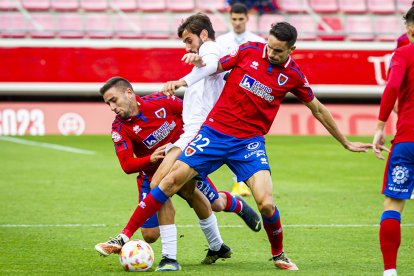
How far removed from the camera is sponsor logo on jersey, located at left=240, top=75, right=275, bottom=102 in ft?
23.2

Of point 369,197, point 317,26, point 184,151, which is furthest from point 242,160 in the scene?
point 317,26

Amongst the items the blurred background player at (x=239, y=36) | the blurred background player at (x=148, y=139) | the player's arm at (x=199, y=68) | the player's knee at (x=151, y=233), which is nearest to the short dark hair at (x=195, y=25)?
the player's arm at (x=199, y=68)

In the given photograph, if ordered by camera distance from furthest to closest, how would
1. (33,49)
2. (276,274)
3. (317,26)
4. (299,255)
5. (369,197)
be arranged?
(317,26)
(33,49)
(369,197)
(299,255)
(276,274)

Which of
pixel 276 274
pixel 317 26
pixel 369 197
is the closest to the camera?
pixel 276 274

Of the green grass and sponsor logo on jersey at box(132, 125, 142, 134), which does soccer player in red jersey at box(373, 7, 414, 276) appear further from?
sponsor logo on jersey at box(132, 125, 142, 134)

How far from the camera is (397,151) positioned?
20.4 feet

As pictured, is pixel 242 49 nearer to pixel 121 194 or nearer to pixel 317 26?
pixel 121 194

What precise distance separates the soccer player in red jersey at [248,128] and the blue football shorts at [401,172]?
77 centimetres

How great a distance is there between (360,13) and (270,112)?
55.2ft

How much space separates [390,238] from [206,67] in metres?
1.90

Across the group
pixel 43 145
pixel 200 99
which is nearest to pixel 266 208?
pixel 200 99

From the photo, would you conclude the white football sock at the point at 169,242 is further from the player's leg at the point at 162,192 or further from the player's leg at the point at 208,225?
the player's leg at the point at 208,225

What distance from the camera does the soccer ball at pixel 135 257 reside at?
6.94m

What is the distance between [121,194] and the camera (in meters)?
12.3
